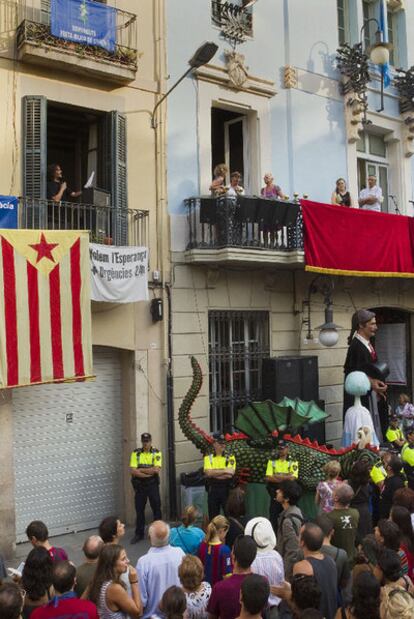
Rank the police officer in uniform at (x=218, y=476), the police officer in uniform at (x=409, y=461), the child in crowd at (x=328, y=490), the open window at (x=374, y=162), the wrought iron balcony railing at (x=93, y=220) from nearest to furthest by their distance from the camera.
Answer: the child in crowd at (x=328, y=490), the police officer in uniform at (x=409, y=461), the police officer in uniform at (x=218, y=476), the wrought iron balcony railing at (x=93, y=220), the open window at (x=374, y=162)

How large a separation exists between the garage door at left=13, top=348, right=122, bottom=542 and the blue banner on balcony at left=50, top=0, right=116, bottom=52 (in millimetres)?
5256

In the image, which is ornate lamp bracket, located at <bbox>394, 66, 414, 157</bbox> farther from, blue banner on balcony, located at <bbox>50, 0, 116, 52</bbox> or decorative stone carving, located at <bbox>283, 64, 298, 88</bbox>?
blue banner on balcony, located at <bbox>50, 0, 116, 52</bbox>

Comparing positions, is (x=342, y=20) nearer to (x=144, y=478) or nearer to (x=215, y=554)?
(x=144, y=478)

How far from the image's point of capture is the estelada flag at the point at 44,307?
9078 millimetres

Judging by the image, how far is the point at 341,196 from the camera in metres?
13.8

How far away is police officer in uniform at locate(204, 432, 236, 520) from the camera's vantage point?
9.37 meters

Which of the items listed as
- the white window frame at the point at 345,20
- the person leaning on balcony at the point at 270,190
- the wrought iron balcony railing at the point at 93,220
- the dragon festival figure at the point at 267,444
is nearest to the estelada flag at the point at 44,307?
the wrought iron balcony railing at the point at 93,220

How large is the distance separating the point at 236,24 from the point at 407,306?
7805 mm

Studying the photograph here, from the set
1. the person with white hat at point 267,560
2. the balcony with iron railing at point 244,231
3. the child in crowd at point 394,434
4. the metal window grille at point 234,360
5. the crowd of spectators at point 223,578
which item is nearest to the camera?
the crowd of spectators at point 223,578

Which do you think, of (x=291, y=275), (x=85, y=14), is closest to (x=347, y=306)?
(x=291, y=275)

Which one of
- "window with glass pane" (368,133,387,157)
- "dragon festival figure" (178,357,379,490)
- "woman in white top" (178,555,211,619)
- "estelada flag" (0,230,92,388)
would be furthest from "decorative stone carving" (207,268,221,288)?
"woman in white top" (178,555,211,619)

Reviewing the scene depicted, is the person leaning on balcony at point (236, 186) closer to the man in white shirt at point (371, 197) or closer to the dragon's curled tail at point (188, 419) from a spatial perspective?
the man in white shirt at point (371, 197)

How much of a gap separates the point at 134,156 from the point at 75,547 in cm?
674

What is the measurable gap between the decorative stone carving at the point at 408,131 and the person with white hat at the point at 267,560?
1283cm
